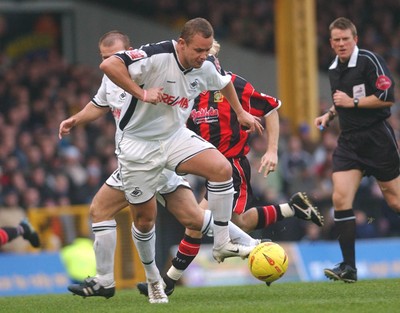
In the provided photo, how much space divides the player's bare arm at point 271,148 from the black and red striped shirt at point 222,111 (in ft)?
0.41

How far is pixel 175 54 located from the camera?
8969 millimetres

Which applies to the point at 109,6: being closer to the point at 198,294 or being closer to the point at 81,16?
the point at 81,16

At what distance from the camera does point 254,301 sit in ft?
30.8

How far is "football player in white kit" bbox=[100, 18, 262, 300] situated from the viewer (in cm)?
881

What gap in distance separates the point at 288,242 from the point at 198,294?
22.4 ft

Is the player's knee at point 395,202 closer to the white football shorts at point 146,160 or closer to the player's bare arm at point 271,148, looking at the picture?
the player's bare arm at point 271,148

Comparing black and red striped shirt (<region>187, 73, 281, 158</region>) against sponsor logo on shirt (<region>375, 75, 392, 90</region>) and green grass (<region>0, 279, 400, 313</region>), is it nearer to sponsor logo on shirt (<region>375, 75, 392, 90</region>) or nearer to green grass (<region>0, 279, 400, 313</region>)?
sponsor logo on shirt (<region>375, 75, 392, 90</region>)

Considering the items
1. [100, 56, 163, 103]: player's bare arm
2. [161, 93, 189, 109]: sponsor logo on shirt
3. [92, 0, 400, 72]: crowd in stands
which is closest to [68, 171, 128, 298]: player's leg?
[161, 93, 189, 109]: sponsor logo on shirt

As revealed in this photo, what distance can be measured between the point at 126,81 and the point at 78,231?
8.54m

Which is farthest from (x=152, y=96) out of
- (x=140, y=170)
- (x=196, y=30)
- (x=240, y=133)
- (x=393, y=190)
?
(x=393, y=190)

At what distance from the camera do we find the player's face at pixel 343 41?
1077 cm

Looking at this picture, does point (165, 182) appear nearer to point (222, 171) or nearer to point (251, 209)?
point (222, 171)

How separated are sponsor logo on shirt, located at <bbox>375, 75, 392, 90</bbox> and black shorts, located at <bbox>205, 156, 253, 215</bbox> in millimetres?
1484

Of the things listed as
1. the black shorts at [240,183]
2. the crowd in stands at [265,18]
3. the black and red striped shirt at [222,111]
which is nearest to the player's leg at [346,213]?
the black shorts at [240,183]
